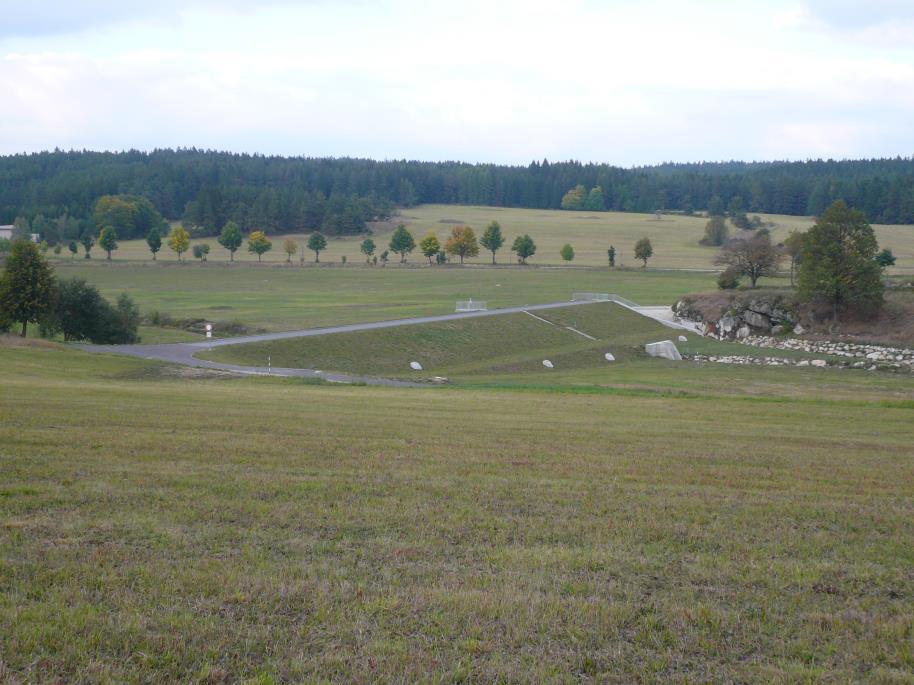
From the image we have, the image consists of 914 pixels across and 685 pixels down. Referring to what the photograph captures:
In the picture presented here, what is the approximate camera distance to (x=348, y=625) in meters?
7.09

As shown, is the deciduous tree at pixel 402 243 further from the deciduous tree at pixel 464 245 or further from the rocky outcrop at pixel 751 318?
the rocky outcrop at pixel 751 318

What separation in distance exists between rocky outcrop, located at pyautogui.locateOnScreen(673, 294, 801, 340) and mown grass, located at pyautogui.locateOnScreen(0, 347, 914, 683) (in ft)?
174

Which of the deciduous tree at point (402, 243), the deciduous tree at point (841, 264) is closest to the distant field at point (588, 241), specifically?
the deciduous tree at point (402, 243)

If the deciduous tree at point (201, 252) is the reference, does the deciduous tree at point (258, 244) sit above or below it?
above

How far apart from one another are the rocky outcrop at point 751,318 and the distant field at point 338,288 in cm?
1784

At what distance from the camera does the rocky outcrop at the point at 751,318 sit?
6875cm

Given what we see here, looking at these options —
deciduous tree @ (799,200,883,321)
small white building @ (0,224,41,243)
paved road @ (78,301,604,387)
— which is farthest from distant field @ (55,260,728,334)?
small white building @ (0,224,41,243)

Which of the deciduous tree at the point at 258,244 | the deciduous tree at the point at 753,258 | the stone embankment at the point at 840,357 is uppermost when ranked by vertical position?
the deciduous tree at the point at 258,244

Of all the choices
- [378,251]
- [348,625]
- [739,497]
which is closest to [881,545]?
[739,497]

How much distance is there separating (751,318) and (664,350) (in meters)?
15.6

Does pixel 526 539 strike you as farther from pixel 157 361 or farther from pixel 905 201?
pixel 905 201

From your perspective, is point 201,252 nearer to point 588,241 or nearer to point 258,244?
point 258,244

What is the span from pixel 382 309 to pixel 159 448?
193 ft

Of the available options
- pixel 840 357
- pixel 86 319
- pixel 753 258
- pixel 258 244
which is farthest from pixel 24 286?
pixel 258 244
